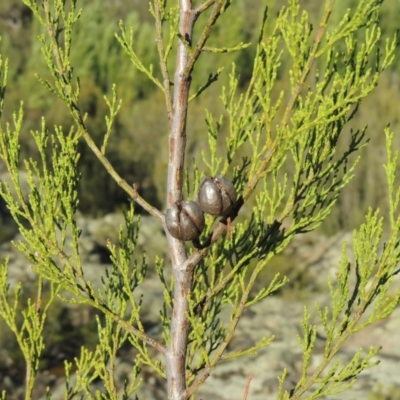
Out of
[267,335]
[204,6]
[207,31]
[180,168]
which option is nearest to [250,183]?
[180,168]

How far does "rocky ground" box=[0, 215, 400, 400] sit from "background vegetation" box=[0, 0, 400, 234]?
1337 mm

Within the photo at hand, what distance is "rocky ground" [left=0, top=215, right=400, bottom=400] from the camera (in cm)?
691

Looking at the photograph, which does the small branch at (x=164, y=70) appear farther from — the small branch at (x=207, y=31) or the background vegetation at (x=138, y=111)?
the background vegetation at (x=138, y=111)

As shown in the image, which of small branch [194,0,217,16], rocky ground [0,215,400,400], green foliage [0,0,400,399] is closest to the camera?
green foliage [0,0,400,399]

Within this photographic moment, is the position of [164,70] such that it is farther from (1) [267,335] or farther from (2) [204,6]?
(1) [267,335]

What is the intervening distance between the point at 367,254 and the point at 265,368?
5.49 meters

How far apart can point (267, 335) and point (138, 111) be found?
9925 millimetres

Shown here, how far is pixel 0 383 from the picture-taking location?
765cm

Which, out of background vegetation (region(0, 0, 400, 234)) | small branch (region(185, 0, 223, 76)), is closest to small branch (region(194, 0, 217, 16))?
small branch (region(185, 0, 223, 76))

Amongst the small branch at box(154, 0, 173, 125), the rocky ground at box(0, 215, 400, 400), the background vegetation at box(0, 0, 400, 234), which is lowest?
the small branch at box(154, 0, 173, 125)

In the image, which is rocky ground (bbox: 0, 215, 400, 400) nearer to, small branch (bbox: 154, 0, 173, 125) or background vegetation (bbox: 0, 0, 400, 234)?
background vegetation (bbox: 0, 0, 400, 234)

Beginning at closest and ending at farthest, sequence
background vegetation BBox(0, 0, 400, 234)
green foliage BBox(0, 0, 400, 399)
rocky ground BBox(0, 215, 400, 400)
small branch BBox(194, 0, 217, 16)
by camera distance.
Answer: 1. green foliage BBox(0, 0, 400, 399)
2. small branch BBox(194, 0, 217, 16)
3. rocky ground BBox(0, 215, 400, 400)
4. background vegetation BBox(0, 0, 400, 234)

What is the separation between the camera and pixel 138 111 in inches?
682

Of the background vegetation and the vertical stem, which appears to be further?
the background vegetation
